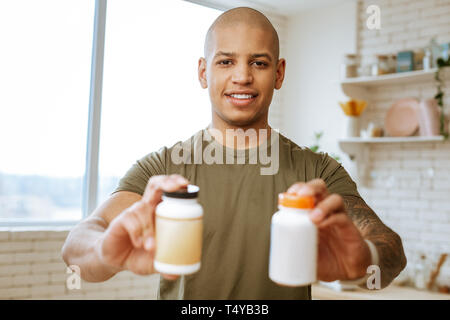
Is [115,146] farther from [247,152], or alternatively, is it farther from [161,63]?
[247,152]

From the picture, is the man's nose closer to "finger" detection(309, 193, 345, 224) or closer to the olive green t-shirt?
the olive green t-shirt

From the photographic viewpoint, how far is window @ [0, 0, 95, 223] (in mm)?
3266

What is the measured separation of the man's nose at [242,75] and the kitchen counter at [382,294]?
2.37 m

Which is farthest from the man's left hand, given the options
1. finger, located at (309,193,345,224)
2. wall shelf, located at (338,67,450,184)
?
wall shelf, located at (338,67,450,184)

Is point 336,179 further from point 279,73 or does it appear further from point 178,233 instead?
point 178,233

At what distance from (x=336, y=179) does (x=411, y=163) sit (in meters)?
2.64

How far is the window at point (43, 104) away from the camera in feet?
10.7

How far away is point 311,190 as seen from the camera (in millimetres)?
906

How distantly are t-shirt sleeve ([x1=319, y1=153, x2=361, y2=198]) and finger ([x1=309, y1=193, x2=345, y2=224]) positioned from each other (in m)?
0.43

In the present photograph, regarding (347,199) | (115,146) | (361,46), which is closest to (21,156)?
(115,146)

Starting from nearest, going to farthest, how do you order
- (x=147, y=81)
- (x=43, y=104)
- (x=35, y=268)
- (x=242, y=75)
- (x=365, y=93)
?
(x=242, y=75)
(x=35, y=268)
(x=43, y=104)
(x=147, y=81)
(x=365, y=93)

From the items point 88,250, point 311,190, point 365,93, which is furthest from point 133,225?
point 365,93

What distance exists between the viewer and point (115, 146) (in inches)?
146
